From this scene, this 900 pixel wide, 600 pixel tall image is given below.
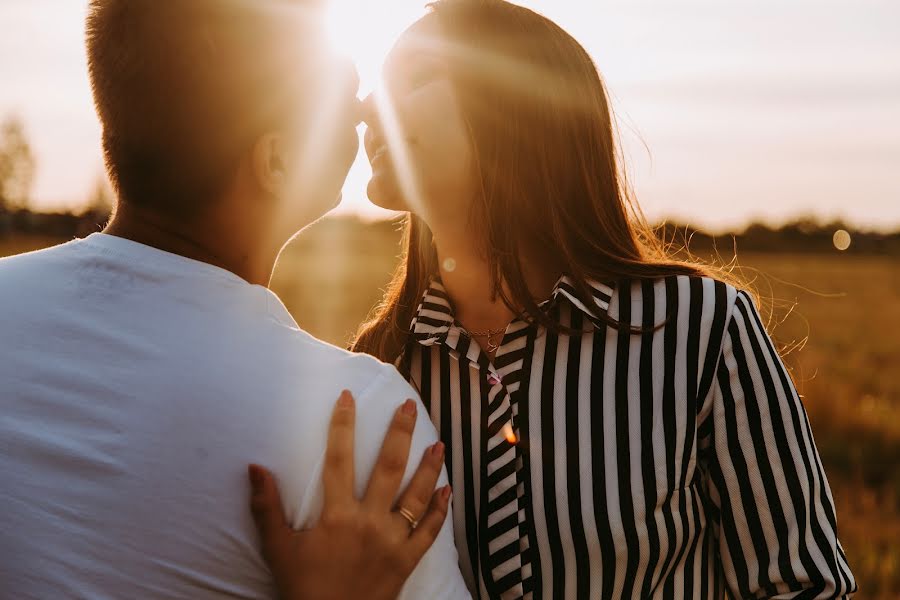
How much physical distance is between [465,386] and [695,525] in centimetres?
73

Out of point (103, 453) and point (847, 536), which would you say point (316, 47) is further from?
point (847, 536)

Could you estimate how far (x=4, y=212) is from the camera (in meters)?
61.8

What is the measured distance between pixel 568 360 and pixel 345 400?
35.7 inches

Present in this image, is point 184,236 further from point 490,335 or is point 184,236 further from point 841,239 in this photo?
point 841,239

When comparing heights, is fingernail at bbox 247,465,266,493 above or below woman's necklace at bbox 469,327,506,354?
above

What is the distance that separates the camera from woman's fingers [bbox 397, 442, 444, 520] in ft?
5.25

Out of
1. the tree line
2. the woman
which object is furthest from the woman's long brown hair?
the tree line

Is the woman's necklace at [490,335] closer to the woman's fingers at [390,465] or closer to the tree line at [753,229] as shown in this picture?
the woman's fingers at [390,465]

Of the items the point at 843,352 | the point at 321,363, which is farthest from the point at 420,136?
the point at 843,352

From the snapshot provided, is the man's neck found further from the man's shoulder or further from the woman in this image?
the woman

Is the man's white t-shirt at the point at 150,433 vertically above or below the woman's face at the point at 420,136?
below

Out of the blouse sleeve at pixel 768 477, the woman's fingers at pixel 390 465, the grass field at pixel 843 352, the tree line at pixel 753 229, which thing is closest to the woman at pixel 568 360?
the blouse sleeve at pixel 768 477

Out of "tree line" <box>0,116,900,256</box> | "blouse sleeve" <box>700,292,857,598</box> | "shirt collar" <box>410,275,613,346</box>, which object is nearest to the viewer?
"blouse sleeve" <box>700,292,857,598</box>

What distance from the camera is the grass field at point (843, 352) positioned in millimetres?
5629
